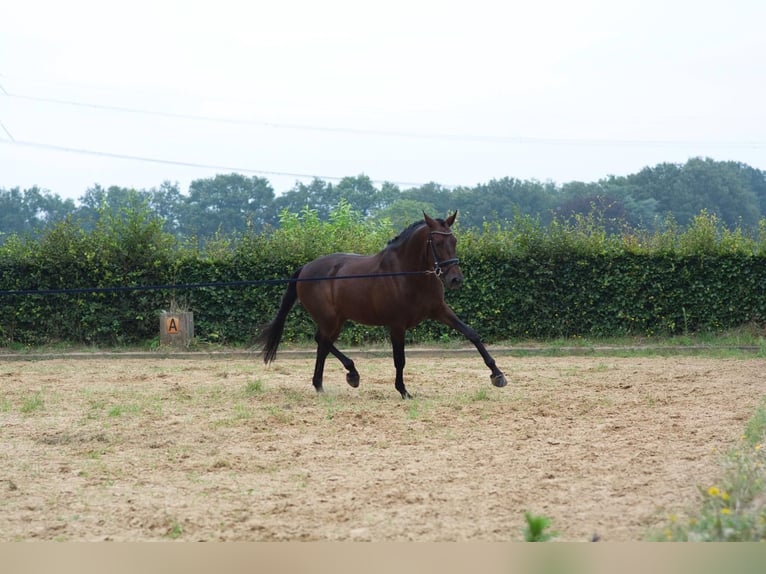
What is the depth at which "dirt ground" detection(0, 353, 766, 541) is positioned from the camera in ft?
15.1

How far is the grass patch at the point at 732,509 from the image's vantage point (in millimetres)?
3527

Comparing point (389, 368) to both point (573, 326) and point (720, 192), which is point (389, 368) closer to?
point (573, 326)

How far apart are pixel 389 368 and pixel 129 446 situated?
669 cm

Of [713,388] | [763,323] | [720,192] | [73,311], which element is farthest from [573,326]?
[720,192]

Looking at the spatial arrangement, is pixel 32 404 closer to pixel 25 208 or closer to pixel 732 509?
pixel 732 509

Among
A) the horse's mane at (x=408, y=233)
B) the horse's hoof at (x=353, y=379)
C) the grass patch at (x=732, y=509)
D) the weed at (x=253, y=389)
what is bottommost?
the weed at (x=253, y=389)

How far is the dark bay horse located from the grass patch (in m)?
4.28

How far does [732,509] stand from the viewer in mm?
4133

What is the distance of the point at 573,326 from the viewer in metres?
16.9

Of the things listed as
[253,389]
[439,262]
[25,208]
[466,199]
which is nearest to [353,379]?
[253,389]

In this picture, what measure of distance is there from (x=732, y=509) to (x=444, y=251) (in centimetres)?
→ 567

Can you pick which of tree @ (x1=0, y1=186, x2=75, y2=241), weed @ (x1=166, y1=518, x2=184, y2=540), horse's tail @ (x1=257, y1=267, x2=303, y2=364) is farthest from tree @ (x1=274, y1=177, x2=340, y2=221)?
weed @ (x1=166, y1=518, x2=184, y2=540)

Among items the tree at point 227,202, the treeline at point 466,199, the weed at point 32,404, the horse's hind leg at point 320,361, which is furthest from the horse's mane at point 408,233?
the tree at point 227,202

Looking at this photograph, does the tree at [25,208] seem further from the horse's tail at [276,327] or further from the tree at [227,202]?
the horse's tail at [276,327]
